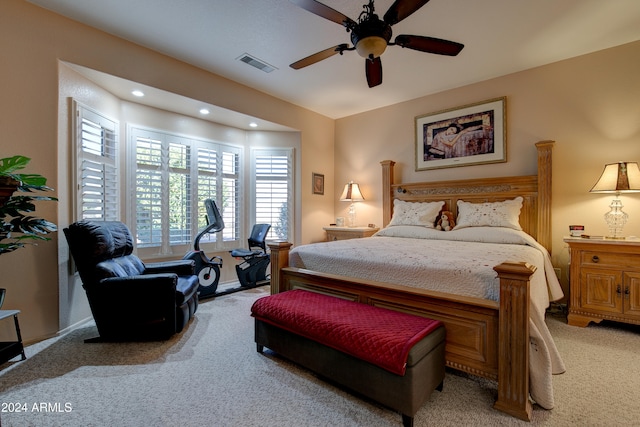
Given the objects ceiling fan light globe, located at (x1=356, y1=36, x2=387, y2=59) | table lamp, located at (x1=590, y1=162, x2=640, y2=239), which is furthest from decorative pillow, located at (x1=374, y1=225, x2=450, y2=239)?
ceiling fan light globe, located at (x1=356, y1=36, x2=387, y2=59)

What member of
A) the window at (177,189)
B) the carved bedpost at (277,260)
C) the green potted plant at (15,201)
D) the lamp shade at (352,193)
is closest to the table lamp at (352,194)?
the lamp shade at (352,193)

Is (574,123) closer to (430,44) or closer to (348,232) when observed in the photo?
(430,44)

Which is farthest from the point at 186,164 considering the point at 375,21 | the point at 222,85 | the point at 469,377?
the point at 469,377

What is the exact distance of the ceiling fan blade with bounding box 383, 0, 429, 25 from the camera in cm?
185

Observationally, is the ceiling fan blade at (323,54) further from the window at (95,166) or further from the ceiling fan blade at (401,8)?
the window at (95,166)

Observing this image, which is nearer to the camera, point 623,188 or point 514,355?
point 514,355

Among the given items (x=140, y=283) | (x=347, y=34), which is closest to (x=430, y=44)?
(x=347, y=34)

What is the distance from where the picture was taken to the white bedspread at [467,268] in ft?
5.46

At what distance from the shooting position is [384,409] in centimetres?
172

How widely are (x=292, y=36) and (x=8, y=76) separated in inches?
99.9

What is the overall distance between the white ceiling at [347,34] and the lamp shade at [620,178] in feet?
4.50

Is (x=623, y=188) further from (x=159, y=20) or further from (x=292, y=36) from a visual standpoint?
(x=159, y=20)

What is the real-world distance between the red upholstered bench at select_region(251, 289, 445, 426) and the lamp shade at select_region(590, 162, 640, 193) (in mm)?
2605

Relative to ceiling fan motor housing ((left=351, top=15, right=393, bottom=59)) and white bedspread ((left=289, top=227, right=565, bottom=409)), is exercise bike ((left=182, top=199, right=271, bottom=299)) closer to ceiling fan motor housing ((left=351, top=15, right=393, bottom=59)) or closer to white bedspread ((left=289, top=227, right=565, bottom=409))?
white bedspread ((left=289, top=227, right=565, bottom=409))
